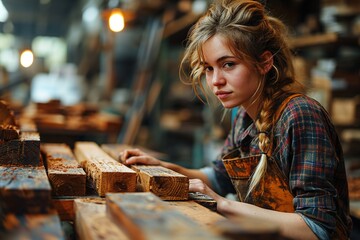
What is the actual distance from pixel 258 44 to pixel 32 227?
1.64 metres

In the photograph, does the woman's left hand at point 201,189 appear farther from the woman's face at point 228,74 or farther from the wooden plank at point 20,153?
the wooden plank at point 20,153

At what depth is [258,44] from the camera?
101 inches

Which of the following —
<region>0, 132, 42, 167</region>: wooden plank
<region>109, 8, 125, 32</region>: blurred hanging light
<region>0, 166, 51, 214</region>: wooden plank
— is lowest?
<region>0, 166, 51, 214</region>: wooden plank

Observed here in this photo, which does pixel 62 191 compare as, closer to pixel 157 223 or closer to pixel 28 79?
pixel 157 223

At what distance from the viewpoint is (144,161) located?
2.60 meters

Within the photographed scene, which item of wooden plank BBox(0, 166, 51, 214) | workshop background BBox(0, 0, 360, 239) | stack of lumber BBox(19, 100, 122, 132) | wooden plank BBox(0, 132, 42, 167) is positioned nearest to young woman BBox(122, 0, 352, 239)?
workshop background BBox(0, 0, 360, 239)

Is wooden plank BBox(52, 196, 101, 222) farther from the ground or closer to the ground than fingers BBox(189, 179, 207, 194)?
closer to the ground

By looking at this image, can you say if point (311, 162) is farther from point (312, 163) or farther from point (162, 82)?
point (162, 82)

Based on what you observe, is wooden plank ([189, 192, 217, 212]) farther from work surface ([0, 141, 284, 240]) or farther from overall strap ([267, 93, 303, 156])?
overall strap ([267, 93, 303, 156])

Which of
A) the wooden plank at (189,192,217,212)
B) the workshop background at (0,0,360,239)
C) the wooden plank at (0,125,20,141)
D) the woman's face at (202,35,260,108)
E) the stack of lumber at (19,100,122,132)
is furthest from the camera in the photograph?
the stack of lumber at (19,100,122,132)

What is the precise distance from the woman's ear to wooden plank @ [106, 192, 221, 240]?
1262 millimetres

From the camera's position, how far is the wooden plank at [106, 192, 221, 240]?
3.94ft

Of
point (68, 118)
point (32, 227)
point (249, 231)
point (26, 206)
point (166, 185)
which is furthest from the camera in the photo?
point (68, 118)

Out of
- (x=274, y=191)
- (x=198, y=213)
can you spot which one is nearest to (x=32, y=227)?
(x=198, y=213)
